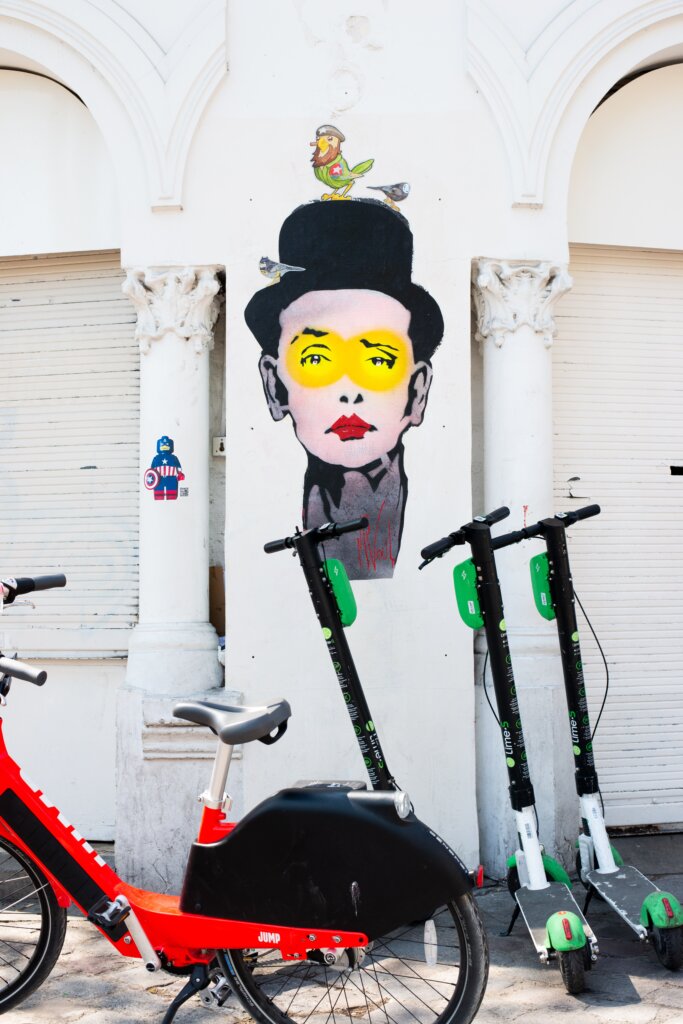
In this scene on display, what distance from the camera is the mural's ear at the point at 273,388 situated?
5402mm

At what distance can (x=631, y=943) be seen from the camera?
4.34m

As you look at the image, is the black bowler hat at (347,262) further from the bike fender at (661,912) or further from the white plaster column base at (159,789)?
the bike fender at (661,912)

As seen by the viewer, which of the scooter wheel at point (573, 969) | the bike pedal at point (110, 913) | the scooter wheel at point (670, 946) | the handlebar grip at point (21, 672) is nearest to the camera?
the handlebar grip at point (21, 672)

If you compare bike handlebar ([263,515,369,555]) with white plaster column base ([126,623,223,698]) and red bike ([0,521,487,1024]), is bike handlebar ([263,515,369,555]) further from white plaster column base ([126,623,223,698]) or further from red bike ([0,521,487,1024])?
white plaster column base ([126,623,223,698])

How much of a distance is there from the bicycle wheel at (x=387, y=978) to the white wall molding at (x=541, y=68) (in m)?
3.83

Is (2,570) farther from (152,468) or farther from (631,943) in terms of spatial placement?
(631,943)

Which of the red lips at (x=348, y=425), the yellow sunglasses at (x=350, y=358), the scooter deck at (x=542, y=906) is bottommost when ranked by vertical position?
the scooter deck at (x=542, y=906)

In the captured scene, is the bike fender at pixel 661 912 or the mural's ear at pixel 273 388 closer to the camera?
the bike fender at pixel 661 912

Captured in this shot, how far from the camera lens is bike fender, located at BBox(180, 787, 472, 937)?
3102mm

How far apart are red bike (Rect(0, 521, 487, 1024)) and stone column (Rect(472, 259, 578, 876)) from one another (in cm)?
217

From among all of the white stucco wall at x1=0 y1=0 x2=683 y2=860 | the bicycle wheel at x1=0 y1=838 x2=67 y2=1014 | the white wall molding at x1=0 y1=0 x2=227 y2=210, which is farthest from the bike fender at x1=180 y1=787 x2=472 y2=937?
the white wall molding at x1=0 y1=0 x2=227 y2=210

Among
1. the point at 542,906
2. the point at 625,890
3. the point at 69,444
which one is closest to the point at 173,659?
the point at 69,444

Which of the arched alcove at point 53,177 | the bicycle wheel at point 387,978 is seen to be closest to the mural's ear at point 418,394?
the arched alcove at point 53,177
